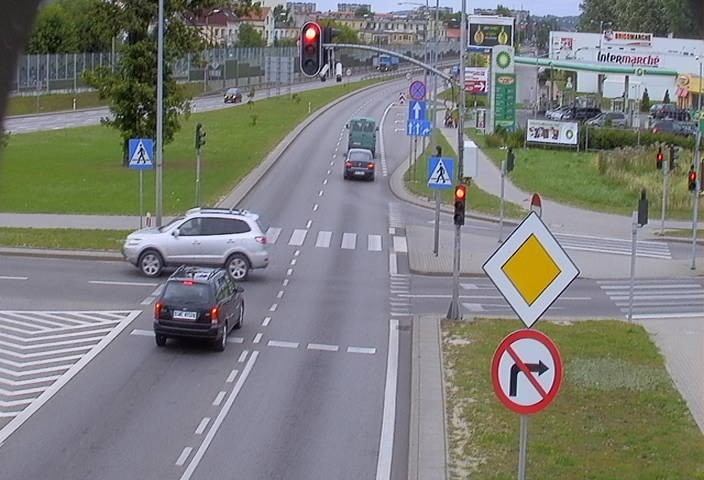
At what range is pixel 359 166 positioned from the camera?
51719mm

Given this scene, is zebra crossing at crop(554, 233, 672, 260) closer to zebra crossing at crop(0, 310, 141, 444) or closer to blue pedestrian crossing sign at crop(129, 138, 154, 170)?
blue pedestrian crossing sign at crop(129, 138, 154, 170)

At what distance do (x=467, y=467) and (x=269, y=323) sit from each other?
10703mm

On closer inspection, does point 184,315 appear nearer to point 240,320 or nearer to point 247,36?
point 240,320

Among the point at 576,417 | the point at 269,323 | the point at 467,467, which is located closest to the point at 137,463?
the point at 467,467

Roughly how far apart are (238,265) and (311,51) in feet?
25.7

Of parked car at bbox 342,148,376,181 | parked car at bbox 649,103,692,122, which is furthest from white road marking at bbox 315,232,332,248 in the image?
parked car at bbox 649,103,692,122

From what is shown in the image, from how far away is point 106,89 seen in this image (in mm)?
47188

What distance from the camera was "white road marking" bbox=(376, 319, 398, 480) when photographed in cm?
1393

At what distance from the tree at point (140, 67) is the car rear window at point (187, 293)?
2671 centimetres

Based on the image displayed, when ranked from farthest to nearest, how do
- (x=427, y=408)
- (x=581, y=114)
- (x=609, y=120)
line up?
(x=581, y=114) < (x=609, y=120) < (x=427, y=408)

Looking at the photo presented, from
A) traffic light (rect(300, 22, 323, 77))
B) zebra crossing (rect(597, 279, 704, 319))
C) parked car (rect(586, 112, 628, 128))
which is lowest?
zebra crossing (rect(597, 279, 704, 319))

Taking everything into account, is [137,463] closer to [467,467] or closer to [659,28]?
[467,467]

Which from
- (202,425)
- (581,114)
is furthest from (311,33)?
(581,114)

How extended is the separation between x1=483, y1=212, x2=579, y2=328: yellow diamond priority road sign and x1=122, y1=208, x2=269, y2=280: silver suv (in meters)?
19.4
